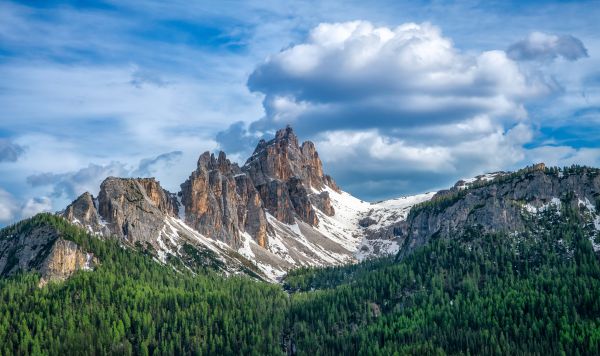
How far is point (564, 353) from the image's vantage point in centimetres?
19788

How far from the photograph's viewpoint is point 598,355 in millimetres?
199125

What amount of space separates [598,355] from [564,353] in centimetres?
980
